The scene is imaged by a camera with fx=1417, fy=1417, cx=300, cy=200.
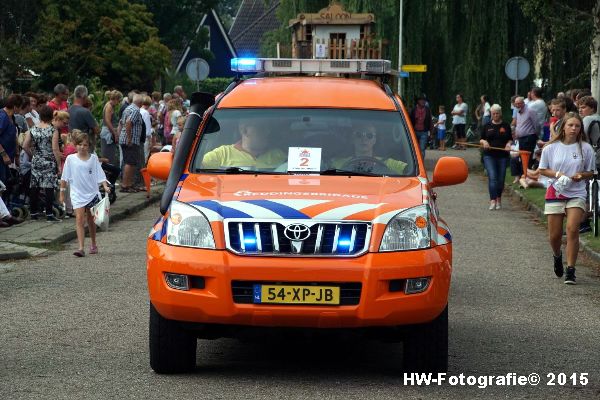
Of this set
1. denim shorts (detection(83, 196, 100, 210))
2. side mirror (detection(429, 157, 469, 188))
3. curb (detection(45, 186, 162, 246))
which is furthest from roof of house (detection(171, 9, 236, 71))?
side mirror (detection(429, 157, 469, 188))

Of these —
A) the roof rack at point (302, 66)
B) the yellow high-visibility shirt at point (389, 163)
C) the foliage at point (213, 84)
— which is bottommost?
the foliage at point (213, 84)

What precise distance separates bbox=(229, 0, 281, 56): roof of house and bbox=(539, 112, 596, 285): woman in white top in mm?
83507

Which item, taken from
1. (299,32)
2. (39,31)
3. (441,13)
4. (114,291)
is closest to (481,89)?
(441,13)

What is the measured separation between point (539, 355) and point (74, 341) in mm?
3190

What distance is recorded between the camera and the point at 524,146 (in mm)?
27953

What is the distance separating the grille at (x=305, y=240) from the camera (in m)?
8.26

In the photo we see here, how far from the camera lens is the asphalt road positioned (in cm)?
820

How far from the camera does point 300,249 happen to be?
8258mm

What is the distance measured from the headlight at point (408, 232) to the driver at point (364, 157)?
94cm

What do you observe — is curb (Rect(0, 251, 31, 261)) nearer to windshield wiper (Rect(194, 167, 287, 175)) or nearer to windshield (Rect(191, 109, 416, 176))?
windshield (Rect(191, 109, 416, 176))

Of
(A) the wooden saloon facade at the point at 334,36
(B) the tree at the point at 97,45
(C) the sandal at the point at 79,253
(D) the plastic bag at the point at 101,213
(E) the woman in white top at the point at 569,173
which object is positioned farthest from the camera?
(B) the tree at the point at 97,45

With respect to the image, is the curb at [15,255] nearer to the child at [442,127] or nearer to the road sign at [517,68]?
the road sign at [517,68]

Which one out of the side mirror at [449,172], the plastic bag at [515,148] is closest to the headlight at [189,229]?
the side mirror at [449,172]

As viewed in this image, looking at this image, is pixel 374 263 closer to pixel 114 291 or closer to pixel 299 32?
pixel 114 291
